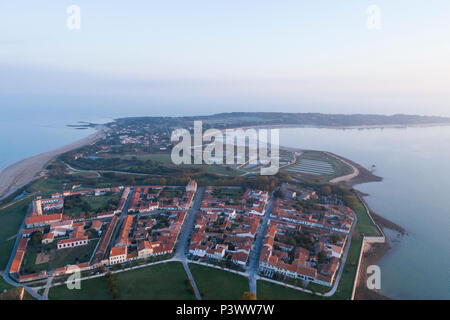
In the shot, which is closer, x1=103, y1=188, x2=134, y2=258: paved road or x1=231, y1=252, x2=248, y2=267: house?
x1=231, y1=252, x2=248, y2=267: house

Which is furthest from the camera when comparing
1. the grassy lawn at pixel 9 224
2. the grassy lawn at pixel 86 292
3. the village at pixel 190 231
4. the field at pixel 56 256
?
the grassy lawn at pixel 9 224

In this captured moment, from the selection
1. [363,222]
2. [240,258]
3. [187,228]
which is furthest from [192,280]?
[363,222]

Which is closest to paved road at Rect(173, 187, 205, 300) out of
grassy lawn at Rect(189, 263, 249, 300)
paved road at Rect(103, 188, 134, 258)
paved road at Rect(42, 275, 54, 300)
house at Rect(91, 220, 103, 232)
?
grassy lawn at Rect(189, 263, 249, 300)

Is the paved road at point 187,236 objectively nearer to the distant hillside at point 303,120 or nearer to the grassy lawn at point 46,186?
the grassy lawn at point 46,186

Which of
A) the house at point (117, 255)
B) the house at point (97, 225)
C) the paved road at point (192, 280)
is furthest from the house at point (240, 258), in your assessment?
the house at point (97, 225)

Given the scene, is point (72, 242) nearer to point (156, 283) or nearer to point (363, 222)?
point (156, 283)

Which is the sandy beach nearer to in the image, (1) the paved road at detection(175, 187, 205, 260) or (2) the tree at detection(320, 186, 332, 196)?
(1) the paved road at detection(175, 187, 205, 260)

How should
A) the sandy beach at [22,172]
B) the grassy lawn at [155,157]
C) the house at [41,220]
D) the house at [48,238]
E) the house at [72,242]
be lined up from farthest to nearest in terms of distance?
the grassy lawn at [155,157], the sandy beach at [22,172], the house at [41,220], the house at [48,238], the house at [72,242]
